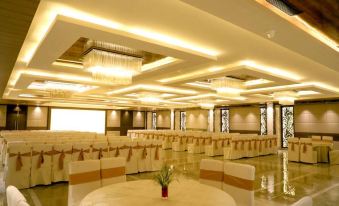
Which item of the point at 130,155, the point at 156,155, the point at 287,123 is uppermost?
the point at 287,123

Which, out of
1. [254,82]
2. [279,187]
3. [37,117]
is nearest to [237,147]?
[254,82]

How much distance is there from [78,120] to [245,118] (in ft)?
51.1

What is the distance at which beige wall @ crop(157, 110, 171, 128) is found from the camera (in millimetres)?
24938

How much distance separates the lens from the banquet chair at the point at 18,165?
561 centimetres

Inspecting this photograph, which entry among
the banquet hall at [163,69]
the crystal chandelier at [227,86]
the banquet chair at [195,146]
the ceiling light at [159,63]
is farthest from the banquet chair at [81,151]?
the banquet chair at [195,146]

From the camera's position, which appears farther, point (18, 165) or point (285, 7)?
point (18, 165)

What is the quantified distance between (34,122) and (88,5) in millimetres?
21065

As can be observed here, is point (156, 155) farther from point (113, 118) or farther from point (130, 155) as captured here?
point (113, 118)

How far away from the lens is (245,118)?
17812 millimetres

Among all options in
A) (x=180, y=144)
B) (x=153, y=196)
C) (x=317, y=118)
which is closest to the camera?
(x=153, y=196)

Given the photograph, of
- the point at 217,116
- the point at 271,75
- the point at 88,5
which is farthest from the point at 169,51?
the point at 217,116

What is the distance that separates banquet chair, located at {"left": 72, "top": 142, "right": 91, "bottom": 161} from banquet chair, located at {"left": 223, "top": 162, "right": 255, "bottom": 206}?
4.46 metres

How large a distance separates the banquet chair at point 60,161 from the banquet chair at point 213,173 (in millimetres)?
4224

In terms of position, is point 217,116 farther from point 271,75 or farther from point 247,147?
point 271,75
